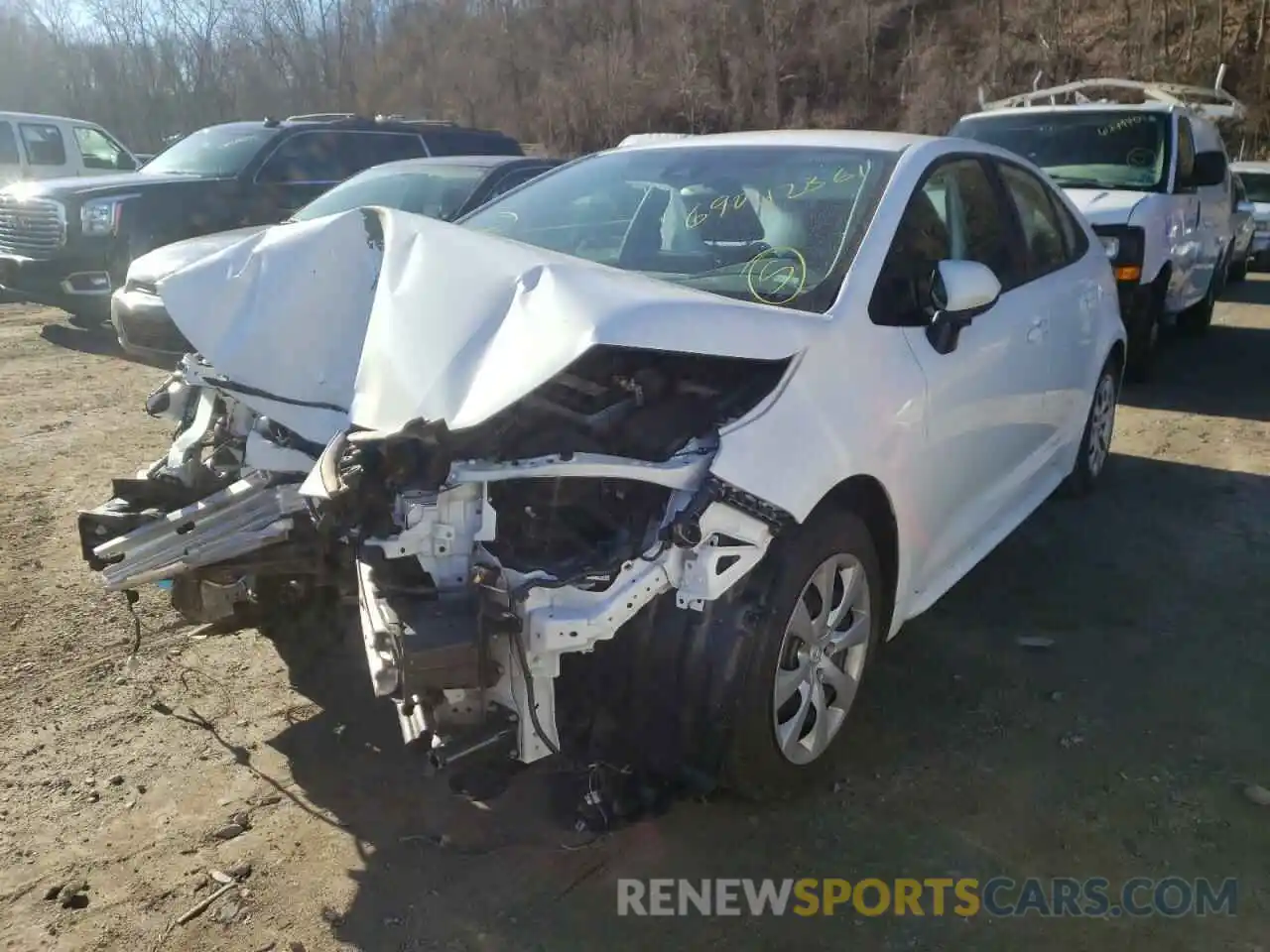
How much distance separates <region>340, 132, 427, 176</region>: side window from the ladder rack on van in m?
5.93

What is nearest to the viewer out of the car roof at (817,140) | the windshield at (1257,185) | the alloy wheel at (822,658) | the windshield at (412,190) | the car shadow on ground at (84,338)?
the alloy wheel at (822,658)

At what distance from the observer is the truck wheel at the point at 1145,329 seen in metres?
8.03

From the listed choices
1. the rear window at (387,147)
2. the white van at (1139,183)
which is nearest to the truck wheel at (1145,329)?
the white van at (1139,183)

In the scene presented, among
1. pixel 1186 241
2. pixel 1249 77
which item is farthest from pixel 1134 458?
pixel 1249 77

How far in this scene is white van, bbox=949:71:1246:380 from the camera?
781 cm

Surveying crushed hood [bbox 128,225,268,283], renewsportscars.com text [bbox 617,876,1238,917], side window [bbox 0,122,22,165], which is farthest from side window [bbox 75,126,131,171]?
renewsportscars.com text [bbox 617,876,1238,917]

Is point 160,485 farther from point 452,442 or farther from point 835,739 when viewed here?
point 835,739

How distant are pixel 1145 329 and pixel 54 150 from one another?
14.0 m

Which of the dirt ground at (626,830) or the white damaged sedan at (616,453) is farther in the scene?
the dirt ground at (626,830)

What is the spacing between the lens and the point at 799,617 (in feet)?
9.60

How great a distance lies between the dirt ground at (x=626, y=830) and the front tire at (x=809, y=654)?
6.7 inches

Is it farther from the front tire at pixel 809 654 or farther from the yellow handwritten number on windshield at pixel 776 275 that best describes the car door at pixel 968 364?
the front tire at pixel 809 654

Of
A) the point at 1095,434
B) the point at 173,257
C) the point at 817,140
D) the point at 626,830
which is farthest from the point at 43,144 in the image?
the point at 626,830

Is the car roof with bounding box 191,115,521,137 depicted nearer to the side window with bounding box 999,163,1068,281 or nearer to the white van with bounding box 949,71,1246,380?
the white van with bounding box 949,71,1246,380
